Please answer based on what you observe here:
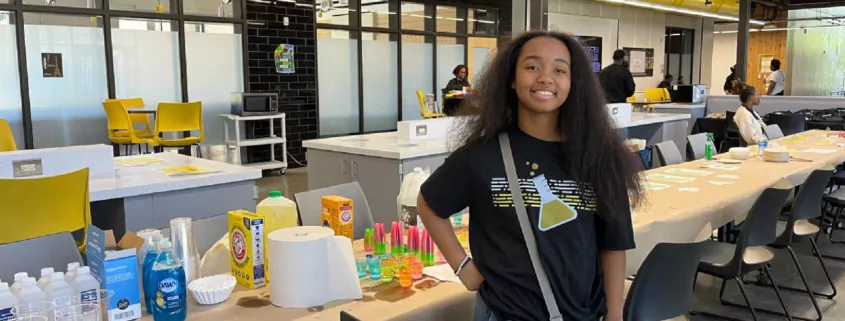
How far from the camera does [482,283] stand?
1.58 metres

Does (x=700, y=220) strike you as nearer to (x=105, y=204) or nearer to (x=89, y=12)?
(x=105, y=204)

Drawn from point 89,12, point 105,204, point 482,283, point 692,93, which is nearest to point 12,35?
point 89,12

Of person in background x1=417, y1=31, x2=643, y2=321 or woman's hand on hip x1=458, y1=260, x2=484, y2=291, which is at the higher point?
person in background x1=417, y1=31, x2=643, y2=321

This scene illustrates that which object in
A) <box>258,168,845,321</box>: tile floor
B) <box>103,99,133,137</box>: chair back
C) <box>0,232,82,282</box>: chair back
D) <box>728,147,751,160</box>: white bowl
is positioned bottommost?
<box>258,168,845,321</box>: tile floor

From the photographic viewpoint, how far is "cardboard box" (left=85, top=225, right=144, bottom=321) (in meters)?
1.56

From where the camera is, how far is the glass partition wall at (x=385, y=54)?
993cm

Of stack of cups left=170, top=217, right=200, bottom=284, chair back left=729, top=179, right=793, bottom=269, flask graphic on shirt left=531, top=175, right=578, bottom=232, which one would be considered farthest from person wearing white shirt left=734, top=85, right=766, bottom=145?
stack of cups left=170, top=217, right=200, bottom=284

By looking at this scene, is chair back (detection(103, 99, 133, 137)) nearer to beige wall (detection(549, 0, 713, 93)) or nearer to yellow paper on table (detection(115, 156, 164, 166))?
yellow paper on table (detection(115, 156, 164, 166))

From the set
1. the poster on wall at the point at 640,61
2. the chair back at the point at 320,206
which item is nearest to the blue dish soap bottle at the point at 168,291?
the chair back at the point at 320,206

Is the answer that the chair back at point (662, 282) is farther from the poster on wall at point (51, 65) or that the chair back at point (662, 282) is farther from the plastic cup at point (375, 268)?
the poster on wall at point (51, 65)

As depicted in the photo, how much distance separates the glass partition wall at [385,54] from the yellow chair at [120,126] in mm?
3103

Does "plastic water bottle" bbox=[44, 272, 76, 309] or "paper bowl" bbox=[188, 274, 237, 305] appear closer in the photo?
"plastic water bottle" bbox=[44, 272, 76, 309]

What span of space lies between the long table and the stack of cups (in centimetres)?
14

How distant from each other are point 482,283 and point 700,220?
192 centimetres
